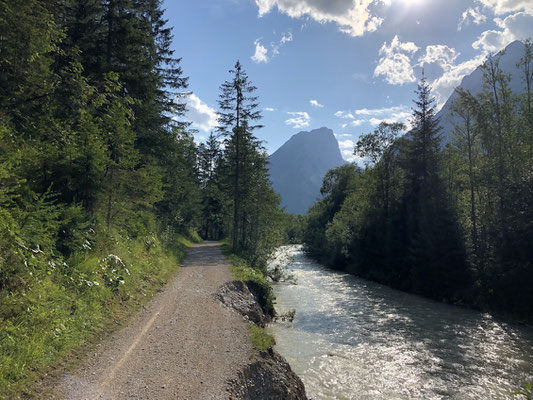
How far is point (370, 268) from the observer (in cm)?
3103

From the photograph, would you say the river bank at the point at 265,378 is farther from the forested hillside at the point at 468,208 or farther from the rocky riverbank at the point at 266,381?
the forested hillside at the point at 468,208

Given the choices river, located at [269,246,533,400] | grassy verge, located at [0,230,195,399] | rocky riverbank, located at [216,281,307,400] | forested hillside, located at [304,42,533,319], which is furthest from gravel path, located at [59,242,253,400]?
forested hillside, located at [304,42,533,319]

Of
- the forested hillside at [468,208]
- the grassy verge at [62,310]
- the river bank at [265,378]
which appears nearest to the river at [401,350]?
the river bank at [265,378]

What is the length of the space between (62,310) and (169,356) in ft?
8.35

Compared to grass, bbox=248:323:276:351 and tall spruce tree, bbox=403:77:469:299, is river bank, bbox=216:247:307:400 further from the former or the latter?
tall spruce tree, bbox=403:77:469:299

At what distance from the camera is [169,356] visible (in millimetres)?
6105

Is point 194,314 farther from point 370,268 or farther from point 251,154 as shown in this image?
point 370,268

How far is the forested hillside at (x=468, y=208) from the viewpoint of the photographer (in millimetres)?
17500

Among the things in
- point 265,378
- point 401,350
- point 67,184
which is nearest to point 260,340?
point 265,378

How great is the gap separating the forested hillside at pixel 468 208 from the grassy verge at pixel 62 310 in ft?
65.4

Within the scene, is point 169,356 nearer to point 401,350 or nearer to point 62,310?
point 62,310

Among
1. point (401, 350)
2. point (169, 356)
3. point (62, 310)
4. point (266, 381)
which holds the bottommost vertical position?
point (401, 350)

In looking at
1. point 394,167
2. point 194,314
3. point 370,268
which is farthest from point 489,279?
point 194,314

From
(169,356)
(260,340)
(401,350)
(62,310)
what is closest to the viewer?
(169,356)
